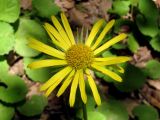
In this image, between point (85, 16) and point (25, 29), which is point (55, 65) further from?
point (85, 16)

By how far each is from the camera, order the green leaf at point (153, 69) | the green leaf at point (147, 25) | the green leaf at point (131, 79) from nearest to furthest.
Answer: the green leaf at point (131, 79)
the green leaf at point (153, 69)
the green leaf at point (147, 25)

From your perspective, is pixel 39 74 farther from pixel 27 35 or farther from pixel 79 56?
pixel 79 56

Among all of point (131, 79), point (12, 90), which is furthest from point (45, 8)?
point (131, 79)

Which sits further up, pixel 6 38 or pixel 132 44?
pixel 6 38

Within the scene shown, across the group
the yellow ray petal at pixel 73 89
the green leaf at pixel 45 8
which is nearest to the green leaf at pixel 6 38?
the green leaf at pixel 45 8

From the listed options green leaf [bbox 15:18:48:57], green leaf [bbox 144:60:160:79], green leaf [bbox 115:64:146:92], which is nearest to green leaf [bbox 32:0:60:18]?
green leaf [bbox 15:18:48:57]

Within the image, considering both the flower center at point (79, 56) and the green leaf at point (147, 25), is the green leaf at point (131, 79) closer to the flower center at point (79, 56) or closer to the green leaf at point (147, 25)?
the green leaf at point (147, 25)
